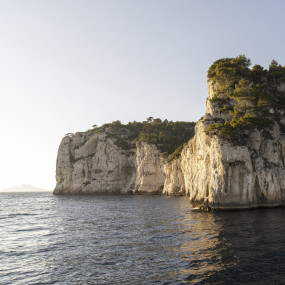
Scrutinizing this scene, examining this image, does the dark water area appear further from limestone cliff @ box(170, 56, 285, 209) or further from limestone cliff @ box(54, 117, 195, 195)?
limestone cliff @ box(54, 117, 195, 195)

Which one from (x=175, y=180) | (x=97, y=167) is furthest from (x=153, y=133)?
(x=175, y=180)

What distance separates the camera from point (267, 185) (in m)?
37.9

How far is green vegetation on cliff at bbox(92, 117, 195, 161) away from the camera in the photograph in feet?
335

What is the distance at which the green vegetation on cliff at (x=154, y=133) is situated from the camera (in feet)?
335

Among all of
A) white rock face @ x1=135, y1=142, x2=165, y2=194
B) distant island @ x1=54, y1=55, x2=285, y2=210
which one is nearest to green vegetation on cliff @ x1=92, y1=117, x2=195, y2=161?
white rock face @ x1=135, y1=142, x2=165, y2=194

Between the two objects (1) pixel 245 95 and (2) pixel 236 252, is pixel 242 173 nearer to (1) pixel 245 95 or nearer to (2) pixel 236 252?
(1) pixel 245 95

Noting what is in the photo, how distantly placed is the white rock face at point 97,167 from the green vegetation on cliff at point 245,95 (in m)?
53.2

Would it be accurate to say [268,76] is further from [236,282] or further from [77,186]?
[77,186]

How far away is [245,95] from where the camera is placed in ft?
151

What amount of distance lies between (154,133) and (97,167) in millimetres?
29785

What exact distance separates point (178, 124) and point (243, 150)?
272 ft

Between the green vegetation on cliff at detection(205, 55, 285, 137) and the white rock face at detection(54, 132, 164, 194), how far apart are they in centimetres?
5320

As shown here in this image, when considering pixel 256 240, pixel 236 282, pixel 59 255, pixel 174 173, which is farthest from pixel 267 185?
pixel 174 173

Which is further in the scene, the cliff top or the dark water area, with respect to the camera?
the cliff top
